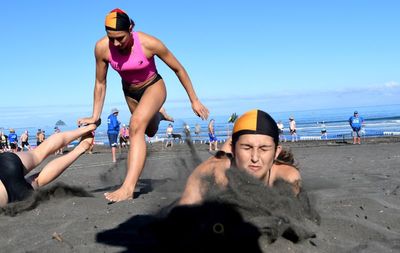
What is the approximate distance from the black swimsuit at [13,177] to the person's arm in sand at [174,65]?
73.8 inches

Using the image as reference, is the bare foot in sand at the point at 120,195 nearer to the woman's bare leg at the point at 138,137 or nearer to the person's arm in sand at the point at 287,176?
the woman's bare leg at the point at 138,137

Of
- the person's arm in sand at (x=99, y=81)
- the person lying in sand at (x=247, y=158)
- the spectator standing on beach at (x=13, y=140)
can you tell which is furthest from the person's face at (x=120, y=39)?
the spectator standing on beach at (x=13, y=140)

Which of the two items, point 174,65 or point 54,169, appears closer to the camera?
point 174,65

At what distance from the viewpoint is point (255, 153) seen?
11.8 feet

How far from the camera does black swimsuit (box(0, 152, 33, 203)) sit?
16.2ft

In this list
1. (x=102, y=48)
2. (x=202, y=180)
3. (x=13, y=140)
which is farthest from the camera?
(x=13, y=140)

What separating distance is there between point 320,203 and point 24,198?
120 inches

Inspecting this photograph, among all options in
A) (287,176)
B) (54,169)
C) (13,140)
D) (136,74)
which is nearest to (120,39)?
(136,74)

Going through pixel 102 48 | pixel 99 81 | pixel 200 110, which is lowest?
pixel 200 110

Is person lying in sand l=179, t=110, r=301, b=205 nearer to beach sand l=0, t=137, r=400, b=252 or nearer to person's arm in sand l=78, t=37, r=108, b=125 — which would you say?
beach sand l=0, t=137, r=400, b=252

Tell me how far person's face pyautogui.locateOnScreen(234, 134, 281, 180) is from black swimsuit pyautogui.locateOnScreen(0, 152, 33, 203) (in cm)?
258

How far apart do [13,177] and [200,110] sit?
2183 millimetres

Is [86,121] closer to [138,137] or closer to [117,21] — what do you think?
[138,137]

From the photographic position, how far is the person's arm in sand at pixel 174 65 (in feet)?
17.9
